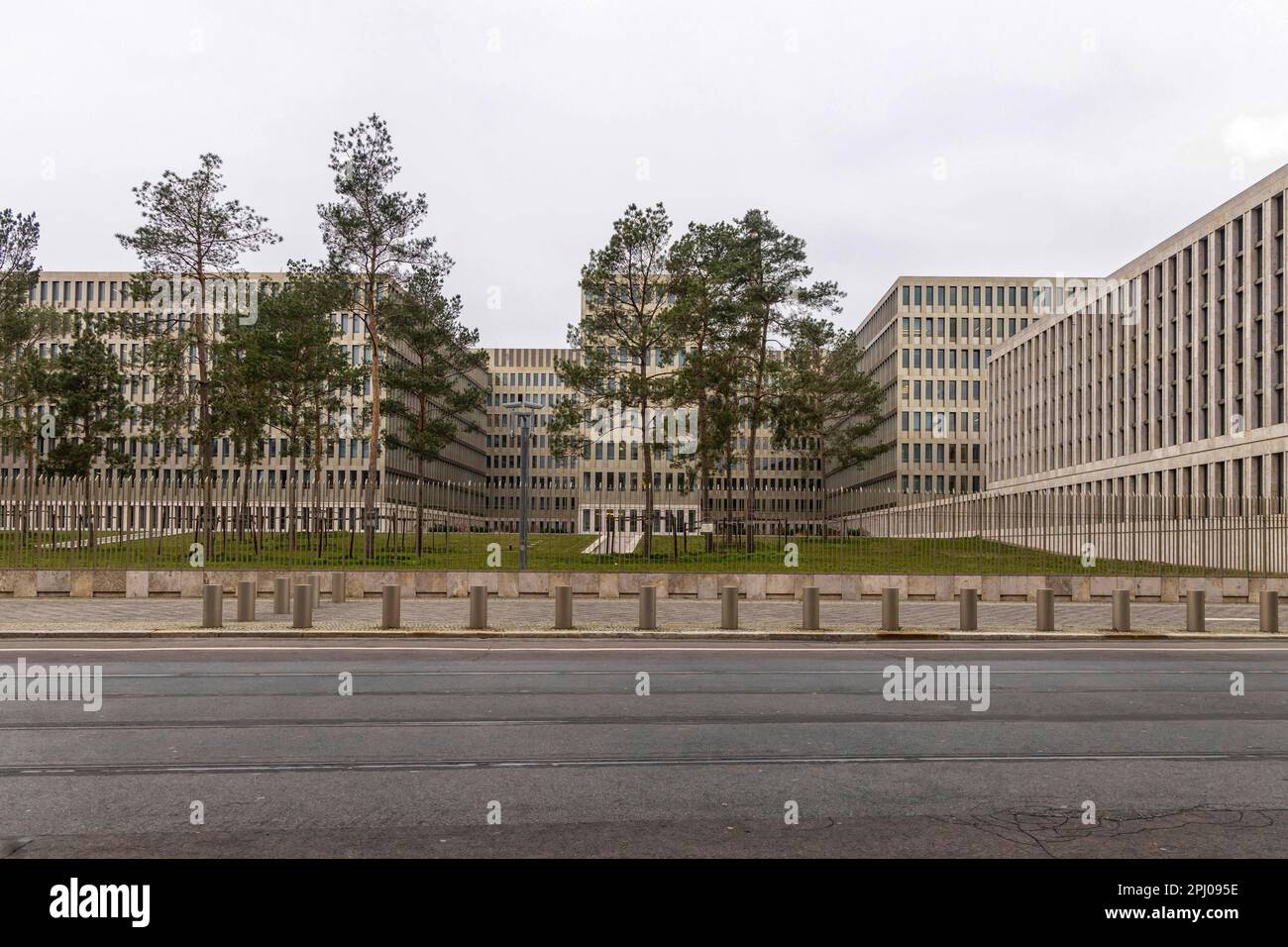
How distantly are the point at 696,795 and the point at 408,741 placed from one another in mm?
2884

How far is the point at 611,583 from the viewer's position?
1203 inches

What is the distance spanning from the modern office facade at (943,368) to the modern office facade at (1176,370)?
23.2m

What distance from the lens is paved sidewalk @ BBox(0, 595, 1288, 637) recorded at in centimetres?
2023

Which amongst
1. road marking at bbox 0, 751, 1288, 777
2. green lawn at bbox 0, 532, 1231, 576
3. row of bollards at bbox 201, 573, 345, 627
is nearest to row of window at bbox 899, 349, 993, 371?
green lawn at bbox 0, 532, 1231, 576

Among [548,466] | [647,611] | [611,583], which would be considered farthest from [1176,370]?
[548,466]

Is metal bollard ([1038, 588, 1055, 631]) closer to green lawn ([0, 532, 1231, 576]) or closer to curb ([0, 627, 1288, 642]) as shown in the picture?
curb ([0, 627, 1288, 642])

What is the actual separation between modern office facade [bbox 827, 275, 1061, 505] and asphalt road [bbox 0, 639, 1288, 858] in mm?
93756

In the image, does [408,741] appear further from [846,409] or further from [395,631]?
[846,409]

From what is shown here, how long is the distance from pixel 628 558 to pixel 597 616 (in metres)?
6.86

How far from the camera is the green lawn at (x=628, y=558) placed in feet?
93.9

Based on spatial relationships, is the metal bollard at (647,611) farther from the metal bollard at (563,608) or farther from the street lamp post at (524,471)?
the street lamp post at (524,471)

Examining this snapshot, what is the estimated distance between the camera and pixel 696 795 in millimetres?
6953

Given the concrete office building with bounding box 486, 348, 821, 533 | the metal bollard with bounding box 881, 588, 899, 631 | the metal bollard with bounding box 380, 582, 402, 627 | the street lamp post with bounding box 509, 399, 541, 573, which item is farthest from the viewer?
the concrete office building with bounding box 486, 348, 821, 533
